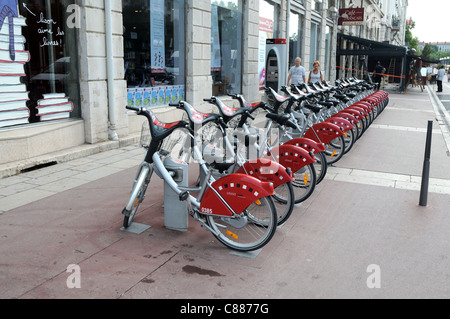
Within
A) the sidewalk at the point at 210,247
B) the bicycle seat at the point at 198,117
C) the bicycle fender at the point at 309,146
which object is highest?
the bicycle seat at the point at 198,117

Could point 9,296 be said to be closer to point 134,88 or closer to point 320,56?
point 134,88

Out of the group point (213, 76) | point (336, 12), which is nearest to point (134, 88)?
point (213, 76)

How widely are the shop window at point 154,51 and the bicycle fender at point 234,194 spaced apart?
18.6ft

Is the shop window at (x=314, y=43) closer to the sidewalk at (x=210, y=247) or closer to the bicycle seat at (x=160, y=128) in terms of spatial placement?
the sidewalk at (x=210, y=247)

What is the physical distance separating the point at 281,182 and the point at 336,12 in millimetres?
22997

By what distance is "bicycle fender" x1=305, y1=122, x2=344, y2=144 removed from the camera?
6.31m

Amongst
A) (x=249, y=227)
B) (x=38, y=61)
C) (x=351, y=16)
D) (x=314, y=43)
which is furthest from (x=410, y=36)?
(x=249, y=227)

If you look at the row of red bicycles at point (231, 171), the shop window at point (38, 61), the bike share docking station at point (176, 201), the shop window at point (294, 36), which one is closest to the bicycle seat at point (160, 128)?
the row of red bicycles at point (231, 171)

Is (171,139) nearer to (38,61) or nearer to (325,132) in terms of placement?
(325,132)

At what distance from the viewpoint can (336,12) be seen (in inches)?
969

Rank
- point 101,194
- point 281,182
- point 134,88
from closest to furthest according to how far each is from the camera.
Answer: point 281,182 < point 101,194 < point 134,88

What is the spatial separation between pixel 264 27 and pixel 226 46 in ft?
9.29

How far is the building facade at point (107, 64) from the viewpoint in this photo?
6566mm

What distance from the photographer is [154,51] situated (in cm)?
965
